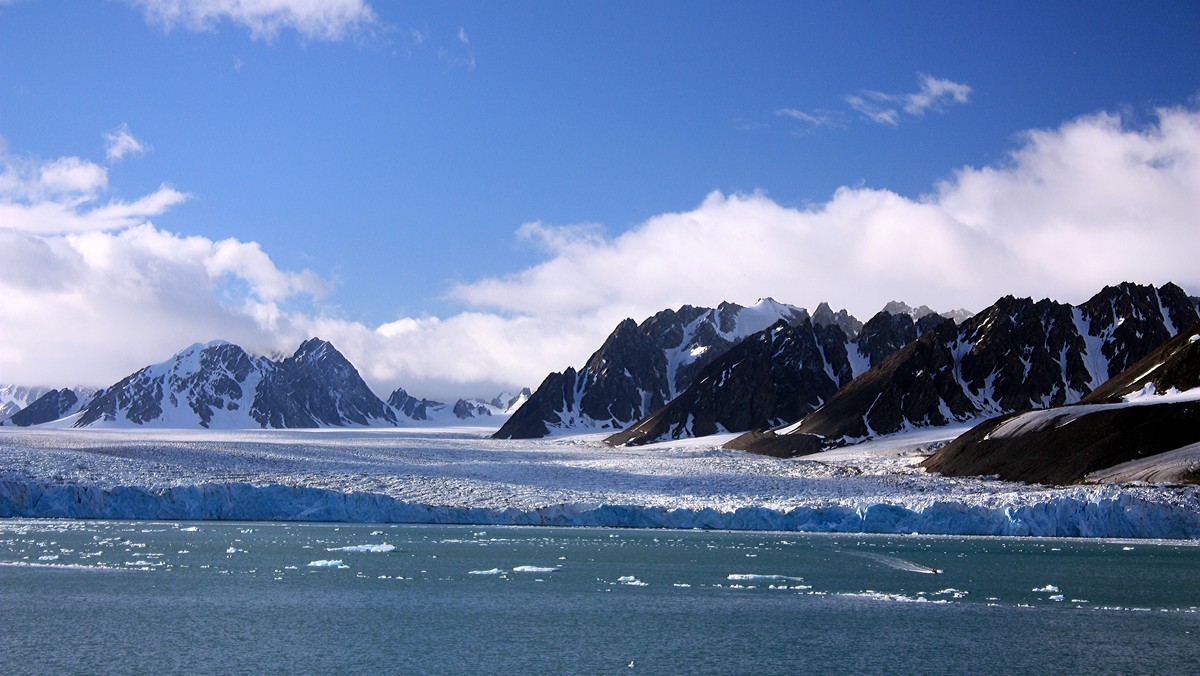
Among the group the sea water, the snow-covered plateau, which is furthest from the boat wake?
the snow-covered plateau

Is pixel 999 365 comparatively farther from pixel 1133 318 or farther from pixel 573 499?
pixel 573 499

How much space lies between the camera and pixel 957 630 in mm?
24484

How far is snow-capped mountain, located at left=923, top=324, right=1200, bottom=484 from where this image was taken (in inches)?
2574

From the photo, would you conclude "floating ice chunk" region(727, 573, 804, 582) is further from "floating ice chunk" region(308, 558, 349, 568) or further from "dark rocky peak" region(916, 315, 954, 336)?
"dark rocky peak" region(916, 315, 954, 336)

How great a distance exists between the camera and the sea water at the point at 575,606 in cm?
2076

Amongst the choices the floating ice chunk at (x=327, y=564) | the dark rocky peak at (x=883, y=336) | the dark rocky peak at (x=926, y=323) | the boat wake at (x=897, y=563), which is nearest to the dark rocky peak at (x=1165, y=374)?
the boat wake at (x=897, y=563)

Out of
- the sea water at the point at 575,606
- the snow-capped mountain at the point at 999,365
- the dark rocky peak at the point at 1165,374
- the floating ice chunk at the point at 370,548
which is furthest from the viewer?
the snow-capped mountain at the point at 999,365

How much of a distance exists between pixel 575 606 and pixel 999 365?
4531 inches

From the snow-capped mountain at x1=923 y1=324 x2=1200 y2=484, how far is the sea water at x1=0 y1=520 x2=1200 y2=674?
2193 cm

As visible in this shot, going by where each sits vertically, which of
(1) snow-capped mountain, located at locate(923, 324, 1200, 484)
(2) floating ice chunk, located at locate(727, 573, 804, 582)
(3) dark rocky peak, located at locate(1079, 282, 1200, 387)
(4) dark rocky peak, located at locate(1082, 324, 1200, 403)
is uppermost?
(3) dark rocky peak, located at locate(1079, 282, 1200, 387)

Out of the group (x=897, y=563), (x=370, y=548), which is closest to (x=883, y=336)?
(x=897, y=563)

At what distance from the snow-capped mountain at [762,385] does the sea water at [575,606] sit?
340ft

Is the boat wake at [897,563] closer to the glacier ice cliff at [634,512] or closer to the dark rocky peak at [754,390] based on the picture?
the glacier ice cliff at [634,512]

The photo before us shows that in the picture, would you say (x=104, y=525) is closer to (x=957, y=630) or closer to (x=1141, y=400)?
(x=957, y=630)
